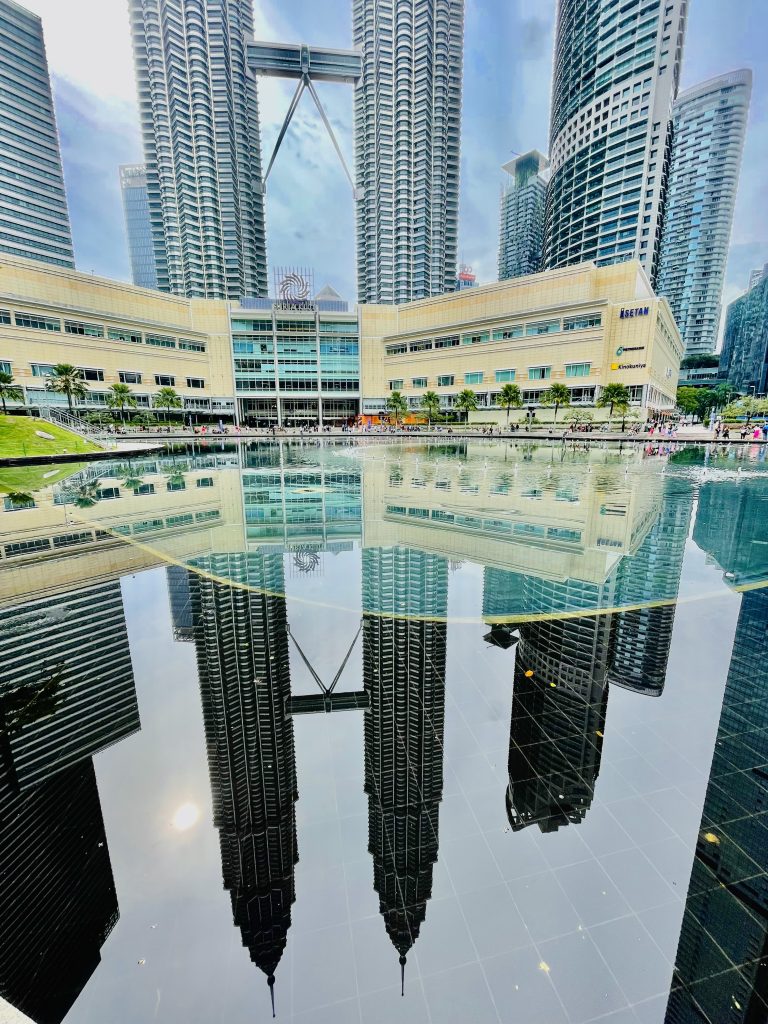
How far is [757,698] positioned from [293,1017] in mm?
5834

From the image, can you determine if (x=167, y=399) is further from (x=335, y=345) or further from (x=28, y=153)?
(x=28, y=153)

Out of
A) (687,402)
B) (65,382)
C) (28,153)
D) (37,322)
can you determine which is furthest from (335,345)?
(28,153)

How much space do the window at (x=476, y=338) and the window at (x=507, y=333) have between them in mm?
1437

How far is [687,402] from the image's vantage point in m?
96.4

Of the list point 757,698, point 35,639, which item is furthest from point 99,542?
point 757,698

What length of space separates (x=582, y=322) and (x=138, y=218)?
Result: 153 meters

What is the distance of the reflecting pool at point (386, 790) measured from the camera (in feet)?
9.25

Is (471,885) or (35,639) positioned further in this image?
(35,639)

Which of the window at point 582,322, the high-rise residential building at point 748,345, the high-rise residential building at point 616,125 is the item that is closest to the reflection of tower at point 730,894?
the window at point 582,322

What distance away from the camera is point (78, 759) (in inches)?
183

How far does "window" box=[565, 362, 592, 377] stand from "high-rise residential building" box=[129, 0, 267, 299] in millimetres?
79172

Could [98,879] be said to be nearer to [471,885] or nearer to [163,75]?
[471,885]

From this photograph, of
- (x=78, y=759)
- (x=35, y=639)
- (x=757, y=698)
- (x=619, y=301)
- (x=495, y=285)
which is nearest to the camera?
(x=78, y=759)

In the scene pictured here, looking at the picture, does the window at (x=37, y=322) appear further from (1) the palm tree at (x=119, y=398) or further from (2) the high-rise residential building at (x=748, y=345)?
(2) the high-rise residential building at (x=748, y=345)
